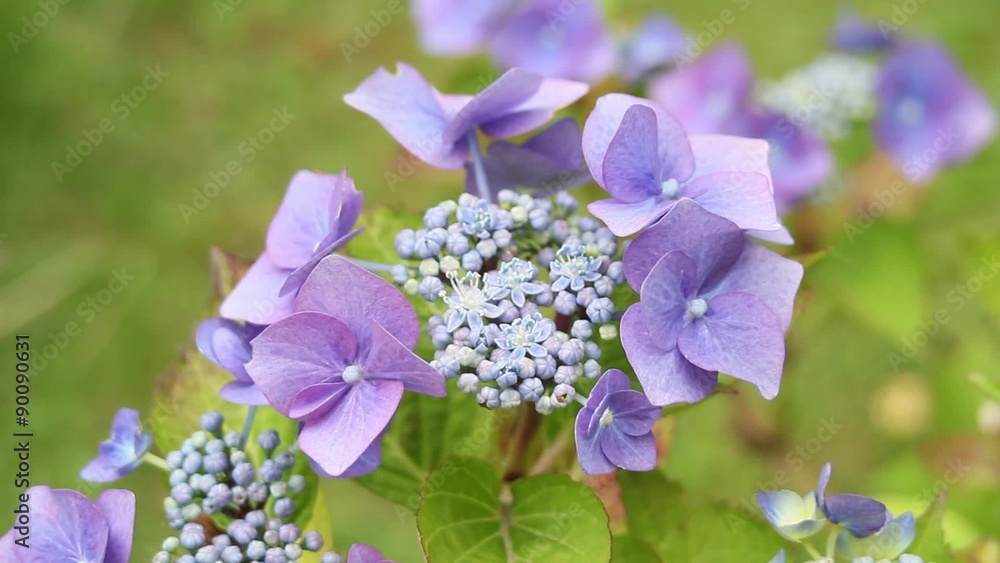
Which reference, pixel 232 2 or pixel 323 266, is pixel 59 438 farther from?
pixel 323 266

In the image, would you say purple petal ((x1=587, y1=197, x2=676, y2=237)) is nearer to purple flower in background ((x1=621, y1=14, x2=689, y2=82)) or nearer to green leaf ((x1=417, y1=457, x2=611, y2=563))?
green leaf ((x1=417, y1=457, x2=611, y2=563))

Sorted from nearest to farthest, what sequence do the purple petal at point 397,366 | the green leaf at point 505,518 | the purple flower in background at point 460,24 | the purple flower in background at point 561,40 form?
the purple petal at point 397,366 < the green leaf at point 505,518 < the purple flower in background at point 561,40 < the purple flower in background at point 460,24

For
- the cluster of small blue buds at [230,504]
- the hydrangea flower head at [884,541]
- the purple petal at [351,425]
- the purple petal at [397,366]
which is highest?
the purple petal at [397,366]

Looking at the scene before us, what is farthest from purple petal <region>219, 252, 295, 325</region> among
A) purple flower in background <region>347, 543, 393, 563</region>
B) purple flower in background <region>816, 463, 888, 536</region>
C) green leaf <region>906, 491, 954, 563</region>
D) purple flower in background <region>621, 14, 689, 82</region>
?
→ purple flower in background <region>621, 14, 689, 82</region>

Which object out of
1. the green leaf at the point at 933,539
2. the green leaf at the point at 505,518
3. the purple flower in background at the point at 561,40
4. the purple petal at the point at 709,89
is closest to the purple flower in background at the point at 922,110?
the purple petal at the point at 709,89

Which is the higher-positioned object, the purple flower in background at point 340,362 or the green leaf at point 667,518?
the purple flower in background at point 340,362

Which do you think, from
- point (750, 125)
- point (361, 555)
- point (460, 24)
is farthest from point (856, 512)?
point (460, 24)

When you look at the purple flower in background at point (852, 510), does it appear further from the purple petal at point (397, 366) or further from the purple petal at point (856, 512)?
the purple petal at point (397, 366)
